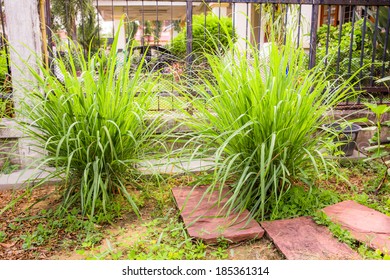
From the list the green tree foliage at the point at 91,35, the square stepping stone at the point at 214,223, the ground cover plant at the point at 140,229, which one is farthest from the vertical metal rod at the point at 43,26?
the square stepping stone at the point at 214,223

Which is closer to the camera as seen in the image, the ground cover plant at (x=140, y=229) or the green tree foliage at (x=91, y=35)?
the ground cover plant at (x=140, y=229)

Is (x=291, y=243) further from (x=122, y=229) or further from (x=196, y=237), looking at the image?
(x=122, y=229)

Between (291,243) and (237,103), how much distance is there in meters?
0.79

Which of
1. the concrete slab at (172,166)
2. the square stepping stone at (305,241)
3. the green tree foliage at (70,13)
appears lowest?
the square stepping stone at (305,241)

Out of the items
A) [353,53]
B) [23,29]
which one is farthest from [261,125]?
[353,53]

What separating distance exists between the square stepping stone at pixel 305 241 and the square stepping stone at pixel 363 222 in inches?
5.0

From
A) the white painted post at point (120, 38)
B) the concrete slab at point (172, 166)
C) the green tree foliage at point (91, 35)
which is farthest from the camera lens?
the white painted post at point (120, 38)

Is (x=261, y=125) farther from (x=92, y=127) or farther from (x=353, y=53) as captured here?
(x=353, y=53)

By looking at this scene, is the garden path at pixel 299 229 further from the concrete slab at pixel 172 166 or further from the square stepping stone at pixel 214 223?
the concrete slab at pixel 172 166

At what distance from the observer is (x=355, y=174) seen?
2.93 m

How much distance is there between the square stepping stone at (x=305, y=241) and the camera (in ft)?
5.89

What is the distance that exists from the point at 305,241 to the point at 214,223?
1.54 feet

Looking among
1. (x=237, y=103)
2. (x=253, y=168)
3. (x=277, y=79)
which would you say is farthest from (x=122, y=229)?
(x=277, y=79)
